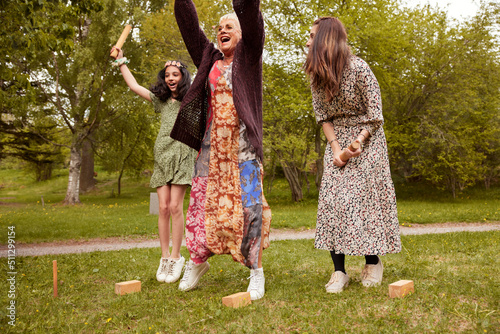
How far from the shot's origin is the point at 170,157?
4.26 meters

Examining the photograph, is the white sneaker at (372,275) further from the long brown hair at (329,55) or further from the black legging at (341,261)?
the long brown hair at (329,55)

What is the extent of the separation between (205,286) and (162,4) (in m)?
21.2

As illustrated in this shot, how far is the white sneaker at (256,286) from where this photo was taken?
3.36 meters

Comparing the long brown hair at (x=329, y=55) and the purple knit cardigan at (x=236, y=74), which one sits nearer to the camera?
the purple knit cardigan at (x=236, y=74)

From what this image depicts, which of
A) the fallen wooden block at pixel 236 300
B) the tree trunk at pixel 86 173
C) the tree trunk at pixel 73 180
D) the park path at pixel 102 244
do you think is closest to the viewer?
the fallen wooden block at pixel 236 300

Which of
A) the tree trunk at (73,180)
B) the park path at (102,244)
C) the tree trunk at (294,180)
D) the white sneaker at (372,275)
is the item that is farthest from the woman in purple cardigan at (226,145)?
the tree trunk at (73,180)

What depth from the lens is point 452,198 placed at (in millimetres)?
18516

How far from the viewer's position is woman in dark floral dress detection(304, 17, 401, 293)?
3389mm

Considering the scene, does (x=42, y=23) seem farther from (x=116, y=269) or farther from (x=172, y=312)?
(x=172, y=312)

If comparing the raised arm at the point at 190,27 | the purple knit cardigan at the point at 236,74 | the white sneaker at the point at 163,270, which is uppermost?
the raised arm at the point at 190,27

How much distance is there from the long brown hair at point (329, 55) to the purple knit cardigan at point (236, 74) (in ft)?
1.48

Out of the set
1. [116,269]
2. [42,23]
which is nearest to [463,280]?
[116,269]

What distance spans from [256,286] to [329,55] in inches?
77.8

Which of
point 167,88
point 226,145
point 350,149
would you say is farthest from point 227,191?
point 167,88
